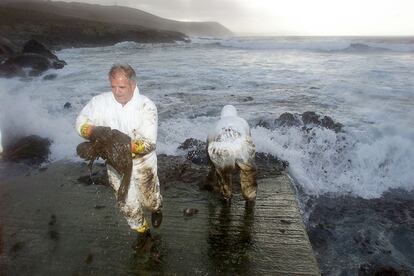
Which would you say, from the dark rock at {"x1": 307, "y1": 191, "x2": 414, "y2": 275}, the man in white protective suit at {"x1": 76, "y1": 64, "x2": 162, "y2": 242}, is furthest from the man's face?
the dark rock at {"x1": 307, "y1": 191, "x2": 414, "y2": 275}

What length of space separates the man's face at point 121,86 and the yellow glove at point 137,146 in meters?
0.40

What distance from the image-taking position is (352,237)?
559 cm

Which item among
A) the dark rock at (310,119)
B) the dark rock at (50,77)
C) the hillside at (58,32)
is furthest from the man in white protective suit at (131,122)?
the hillside at (58,32)

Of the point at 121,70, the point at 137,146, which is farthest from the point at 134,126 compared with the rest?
the point at 121,70

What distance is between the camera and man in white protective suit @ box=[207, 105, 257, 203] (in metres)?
4.45

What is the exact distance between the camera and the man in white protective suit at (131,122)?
122 inches

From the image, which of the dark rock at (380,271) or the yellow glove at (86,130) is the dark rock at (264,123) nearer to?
the dark rock at (380,271)

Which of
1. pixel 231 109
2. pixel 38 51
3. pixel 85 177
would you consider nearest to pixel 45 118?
pixel 85 177

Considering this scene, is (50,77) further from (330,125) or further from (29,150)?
(330,125)

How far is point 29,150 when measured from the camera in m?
7.15

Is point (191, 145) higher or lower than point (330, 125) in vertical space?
higher

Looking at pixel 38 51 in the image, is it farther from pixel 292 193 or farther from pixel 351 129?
pixel 292 193

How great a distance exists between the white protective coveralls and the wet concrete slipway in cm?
57

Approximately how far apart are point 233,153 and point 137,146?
1.63m
